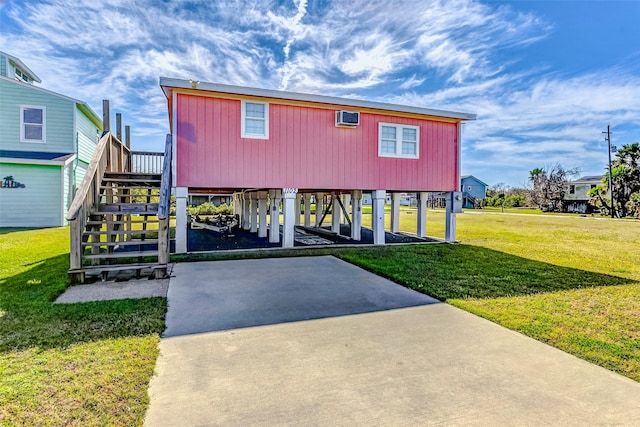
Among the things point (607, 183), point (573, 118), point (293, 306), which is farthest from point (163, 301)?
point (573, 118)

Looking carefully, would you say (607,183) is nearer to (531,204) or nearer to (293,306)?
(531,204)

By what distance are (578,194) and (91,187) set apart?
47.2m

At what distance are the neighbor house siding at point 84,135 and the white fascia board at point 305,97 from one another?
9029 millimetres

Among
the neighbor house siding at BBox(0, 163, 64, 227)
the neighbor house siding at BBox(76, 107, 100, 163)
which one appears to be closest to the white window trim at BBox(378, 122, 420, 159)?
the neighbor house siding at BBox(76, 107, 100, 163)

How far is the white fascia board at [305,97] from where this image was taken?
25.9 ft

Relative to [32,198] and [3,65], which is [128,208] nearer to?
[32,198]

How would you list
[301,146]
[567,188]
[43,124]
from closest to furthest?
[301,146] → [43,124] → [567,188]

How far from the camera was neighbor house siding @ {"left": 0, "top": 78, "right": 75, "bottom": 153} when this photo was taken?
13445 millimetres

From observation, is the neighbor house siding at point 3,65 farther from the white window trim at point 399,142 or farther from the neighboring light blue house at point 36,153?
the white window trim at point 399,142

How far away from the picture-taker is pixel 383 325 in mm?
3762

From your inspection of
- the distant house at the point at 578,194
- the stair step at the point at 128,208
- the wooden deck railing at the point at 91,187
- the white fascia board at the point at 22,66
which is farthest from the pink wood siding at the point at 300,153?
the distant house at the point at 578,194

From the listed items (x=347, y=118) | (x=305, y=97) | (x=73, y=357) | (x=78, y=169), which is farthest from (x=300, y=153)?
(x=78, y=169)

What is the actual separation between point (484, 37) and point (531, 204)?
1535 inches

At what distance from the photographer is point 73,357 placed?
9.22 ft
